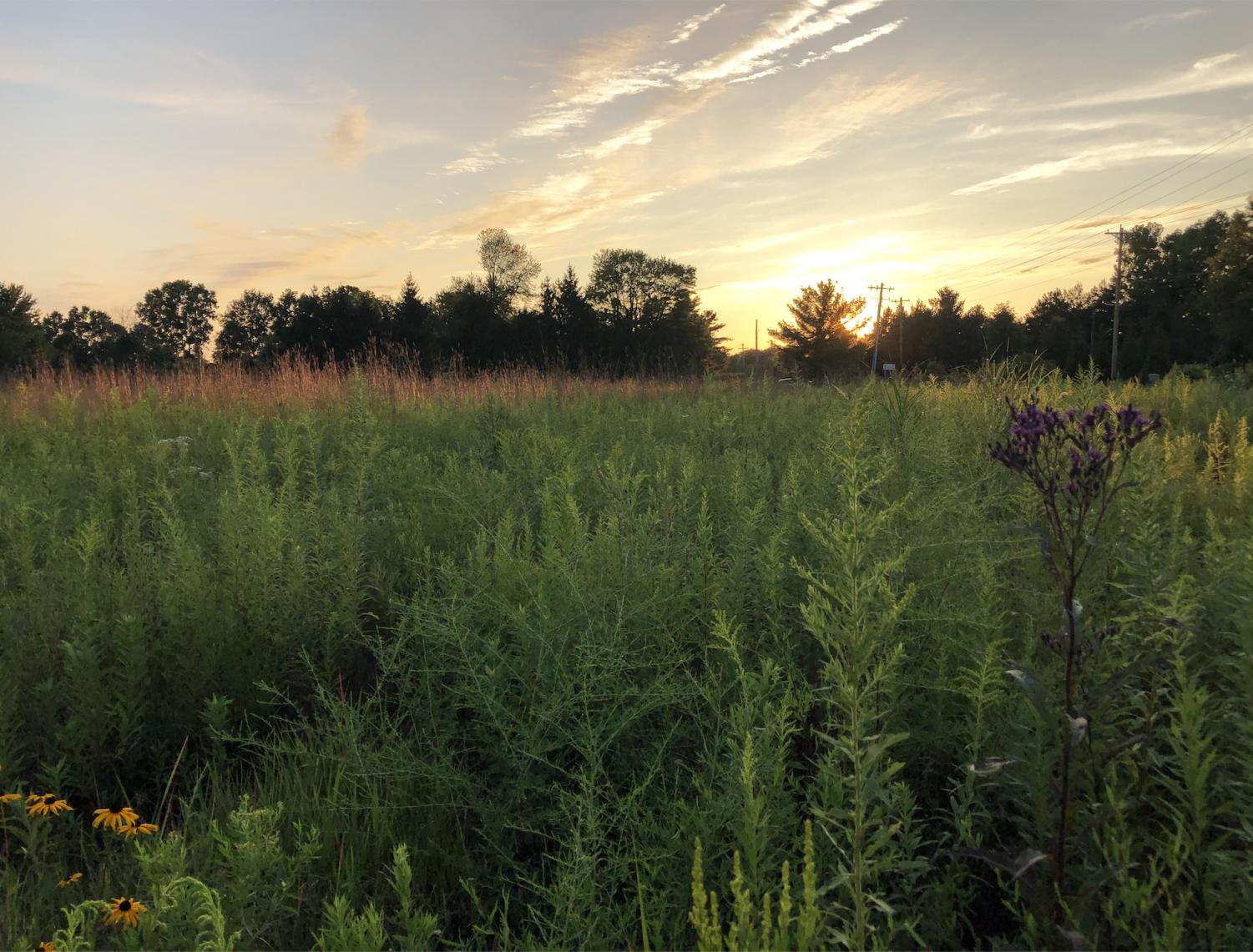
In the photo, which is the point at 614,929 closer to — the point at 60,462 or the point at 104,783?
the point at 104,783

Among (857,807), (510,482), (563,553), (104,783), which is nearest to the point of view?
(857,807)

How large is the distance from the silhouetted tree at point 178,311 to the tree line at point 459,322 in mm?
174

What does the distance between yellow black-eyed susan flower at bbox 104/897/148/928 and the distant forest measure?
2844cm

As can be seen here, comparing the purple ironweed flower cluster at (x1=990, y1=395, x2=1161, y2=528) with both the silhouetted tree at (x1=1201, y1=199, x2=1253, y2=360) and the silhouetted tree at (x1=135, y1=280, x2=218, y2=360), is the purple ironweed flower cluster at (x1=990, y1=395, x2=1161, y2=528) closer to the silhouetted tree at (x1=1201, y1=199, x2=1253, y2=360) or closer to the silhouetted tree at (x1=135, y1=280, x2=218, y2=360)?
the silhouetted tree at (x1=1201, y1=199, x2=1253, y2=360)

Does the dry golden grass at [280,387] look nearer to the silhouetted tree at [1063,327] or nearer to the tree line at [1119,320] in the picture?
the tree line at [1119,320]

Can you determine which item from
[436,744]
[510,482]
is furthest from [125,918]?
[510,482]

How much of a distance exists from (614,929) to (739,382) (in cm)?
1144

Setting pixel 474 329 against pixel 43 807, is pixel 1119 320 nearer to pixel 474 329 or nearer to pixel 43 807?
pixel 474 329

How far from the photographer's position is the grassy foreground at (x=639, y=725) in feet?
5.35

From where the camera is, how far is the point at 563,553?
10.6ft

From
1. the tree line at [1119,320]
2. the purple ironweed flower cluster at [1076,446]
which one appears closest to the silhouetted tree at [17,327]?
the tree line at [1119,320]

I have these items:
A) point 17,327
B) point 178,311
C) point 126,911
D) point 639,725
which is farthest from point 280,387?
point 178,311

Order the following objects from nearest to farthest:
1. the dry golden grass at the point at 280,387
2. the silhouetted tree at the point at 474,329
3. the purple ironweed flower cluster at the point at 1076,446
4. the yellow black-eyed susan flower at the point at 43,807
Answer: the purple ironweed flower cluster at the point at 1076,446
the yellow black-eyed susan flower at the point at 43,807
the dry golden grass at the point at 280,387
the silhouetted tree at the point at 474,329

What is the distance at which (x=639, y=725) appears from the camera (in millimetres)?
2379
